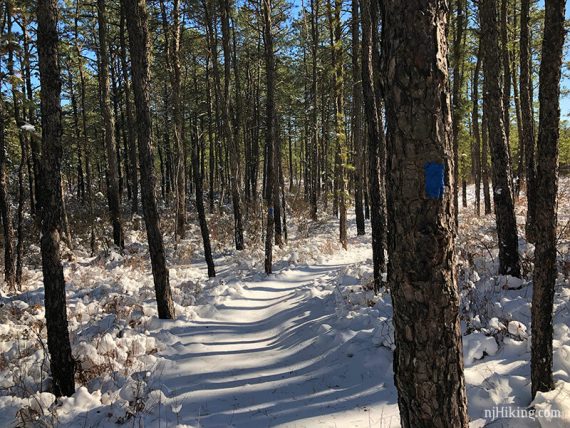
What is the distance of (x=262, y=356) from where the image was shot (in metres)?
6.29

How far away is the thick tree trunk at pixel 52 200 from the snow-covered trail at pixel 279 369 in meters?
1.35

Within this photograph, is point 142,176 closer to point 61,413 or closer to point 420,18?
point 61,413

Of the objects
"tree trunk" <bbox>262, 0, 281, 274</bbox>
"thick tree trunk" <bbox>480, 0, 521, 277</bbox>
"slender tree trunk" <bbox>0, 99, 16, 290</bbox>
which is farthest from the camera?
"tree trunk" <bbox>262, 0, 281, 274</bbox>

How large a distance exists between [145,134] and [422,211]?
6.53 m

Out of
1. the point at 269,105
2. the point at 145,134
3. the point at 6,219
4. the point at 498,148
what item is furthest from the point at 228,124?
the point at 498,148

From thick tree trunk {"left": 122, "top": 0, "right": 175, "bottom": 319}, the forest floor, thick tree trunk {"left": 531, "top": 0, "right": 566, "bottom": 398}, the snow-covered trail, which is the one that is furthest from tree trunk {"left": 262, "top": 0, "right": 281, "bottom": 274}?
thick tree trunk {"left": 531, "top": 0, "right": 566, "bottom": 398}

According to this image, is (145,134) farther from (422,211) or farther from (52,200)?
(422,211)

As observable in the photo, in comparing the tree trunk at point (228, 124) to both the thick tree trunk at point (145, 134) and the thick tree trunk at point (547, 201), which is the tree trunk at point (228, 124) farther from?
the thick tree trunk at point (547, 201)

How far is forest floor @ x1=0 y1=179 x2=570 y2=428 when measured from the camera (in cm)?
415

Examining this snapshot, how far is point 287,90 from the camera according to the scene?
25.3m

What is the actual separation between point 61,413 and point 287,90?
23376 mm

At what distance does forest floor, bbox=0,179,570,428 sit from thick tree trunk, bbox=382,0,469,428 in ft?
4.45

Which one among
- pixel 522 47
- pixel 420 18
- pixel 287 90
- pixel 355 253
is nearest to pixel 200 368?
pixel 420 18

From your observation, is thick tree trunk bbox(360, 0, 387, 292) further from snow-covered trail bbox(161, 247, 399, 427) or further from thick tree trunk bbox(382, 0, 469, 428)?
thick tree trunk bbox(382, 0, 469, 428)
